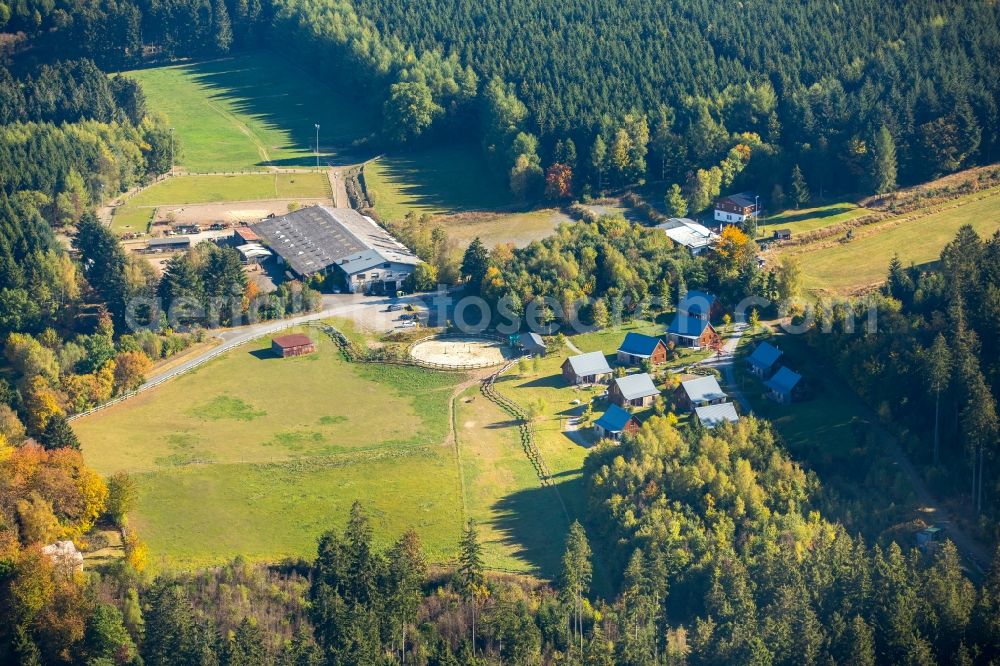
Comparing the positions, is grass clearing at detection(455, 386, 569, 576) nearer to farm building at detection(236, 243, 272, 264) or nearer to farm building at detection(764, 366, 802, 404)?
farm building at detection(764, 366, 802, 404)

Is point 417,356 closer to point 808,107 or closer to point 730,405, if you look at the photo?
point 730,405

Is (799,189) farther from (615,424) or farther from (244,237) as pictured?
(244,237)

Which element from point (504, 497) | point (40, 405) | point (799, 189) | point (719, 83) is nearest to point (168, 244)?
point (40, 405)

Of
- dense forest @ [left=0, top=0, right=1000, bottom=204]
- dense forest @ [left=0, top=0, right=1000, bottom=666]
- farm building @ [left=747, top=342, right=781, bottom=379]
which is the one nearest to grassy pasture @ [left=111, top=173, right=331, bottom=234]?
dense forest @ [left=0, top=0, right=1000, bottom=666]

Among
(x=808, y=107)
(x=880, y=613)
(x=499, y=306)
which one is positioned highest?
(x=808, y=107)

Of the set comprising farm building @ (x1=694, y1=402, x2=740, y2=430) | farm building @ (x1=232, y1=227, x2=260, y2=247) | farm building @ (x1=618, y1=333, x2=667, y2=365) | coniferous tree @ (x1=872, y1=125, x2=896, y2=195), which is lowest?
farm building @ (x1=694, y1=402, x2=740, y2=430)

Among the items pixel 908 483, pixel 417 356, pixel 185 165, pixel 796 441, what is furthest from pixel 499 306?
pixel 185 165

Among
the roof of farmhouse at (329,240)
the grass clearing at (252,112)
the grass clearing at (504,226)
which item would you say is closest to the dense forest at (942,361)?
the grass clearing at (504,226)

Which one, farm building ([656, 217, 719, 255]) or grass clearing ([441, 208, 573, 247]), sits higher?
farm building ([656, 217, 719, 255])
